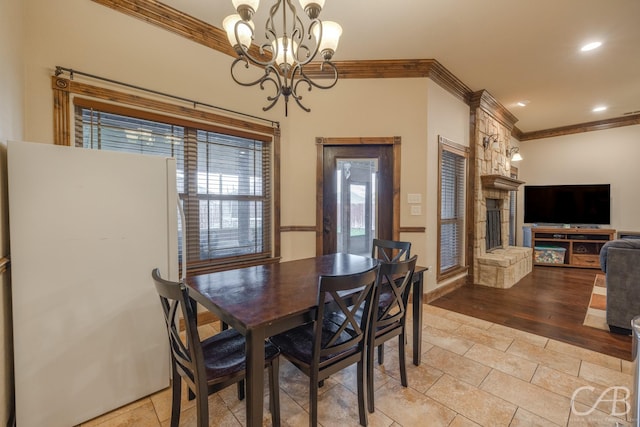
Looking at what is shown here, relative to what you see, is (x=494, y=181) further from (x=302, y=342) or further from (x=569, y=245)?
(x=302, y=342)

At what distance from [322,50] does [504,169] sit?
203 inches

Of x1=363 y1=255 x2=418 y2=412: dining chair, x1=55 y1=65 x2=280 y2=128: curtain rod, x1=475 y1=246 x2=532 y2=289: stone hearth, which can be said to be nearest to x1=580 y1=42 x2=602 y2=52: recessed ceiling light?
x1=475 y1=246 x2=532 y2=289: stone hearth

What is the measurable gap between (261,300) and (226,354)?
1.13 feet

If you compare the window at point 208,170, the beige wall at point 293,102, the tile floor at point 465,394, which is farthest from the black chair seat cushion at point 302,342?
the beige wall at point 293,102

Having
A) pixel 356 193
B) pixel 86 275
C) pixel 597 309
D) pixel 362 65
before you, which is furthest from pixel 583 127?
pixel 86 275

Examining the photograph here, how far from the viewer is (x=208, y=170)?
9.82ft

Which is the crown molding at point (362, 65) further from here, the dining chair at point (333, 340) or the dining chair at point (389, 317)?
the dining chair at point (333, 340)

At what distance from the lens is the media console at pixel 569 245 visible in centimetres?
555

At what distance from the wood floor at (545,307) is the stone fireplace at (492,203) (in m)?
0.23

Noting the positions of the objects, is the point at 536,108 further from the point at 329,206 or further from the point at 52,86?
the point at 52,86

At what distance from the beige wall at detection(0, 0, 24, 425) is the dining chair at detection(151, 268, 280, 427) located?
2.72 ft

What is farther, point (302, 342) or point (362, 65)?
point (362, 65)

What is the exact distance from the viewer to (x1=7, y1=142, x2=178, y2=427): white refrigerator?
4.92 ft

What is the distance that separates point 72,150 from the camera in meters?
1.61
